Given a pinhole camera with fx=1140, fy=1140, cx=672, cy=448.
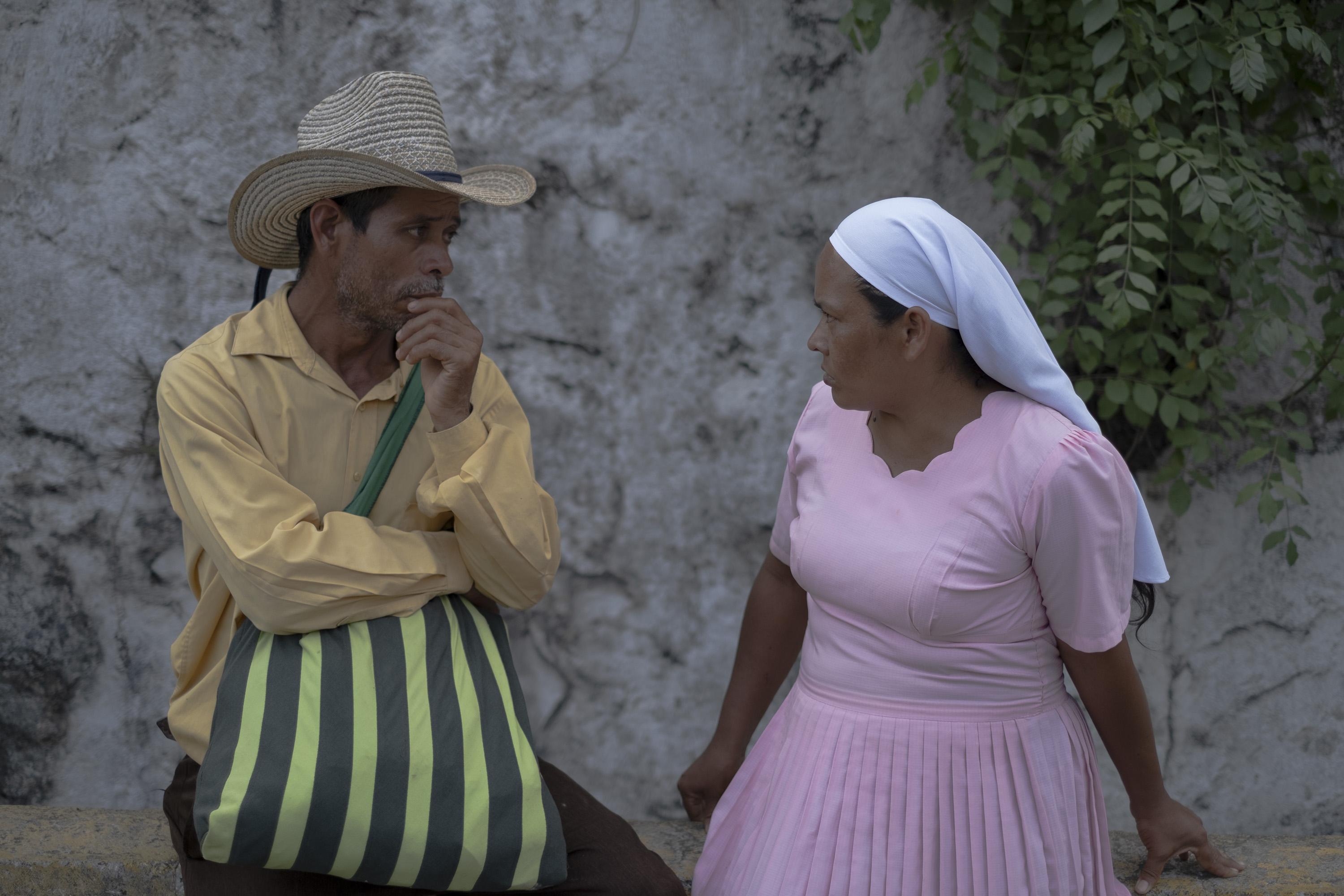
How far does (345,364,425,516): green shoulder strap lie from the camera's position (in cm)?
206

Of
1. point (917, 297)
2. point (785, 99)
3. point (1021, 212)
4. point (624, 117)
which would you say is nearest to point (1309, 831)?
point (1021, 212)

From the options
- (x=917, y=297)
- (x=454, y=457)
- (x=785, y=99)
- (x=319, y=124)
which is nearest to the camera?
(x=917, y=297)

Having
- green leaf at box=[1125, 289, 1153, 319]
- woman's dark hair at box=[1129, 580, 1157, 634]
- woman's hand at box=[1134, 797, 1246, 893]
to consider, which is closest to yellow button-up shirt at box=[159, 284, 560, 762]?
woman's dark hair at box=[1129, 580, 1157, 634]

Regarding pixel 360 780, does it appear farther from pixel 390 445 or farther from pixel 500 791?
pixel 390 445

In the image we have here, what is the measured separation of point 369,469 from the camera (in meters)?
2.07

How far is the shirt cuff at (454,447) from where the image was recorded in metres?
2.02

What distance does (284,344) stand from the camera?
6.91 feet

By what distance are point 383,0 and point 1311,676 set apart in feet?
9.39

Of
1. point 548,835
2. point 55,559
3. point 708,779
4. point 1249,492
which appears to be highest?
point 1249,492

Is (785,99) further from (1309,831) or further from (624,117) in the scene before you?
(1309,831)

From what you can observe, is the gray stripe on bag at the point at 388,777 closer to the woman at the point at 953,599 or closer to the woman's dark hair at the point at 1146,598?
the woman at the point at 953,599

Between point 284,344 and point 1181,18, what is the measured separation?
206cm

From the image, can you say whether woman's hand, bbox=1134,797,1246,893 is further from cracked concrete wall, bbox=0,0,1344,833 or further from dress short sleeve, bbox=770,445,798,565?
cracked concrete wall, bbox=0,0,1344,833

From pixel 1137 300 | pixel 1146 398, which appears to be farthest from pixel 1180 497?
pixel 1137 300
